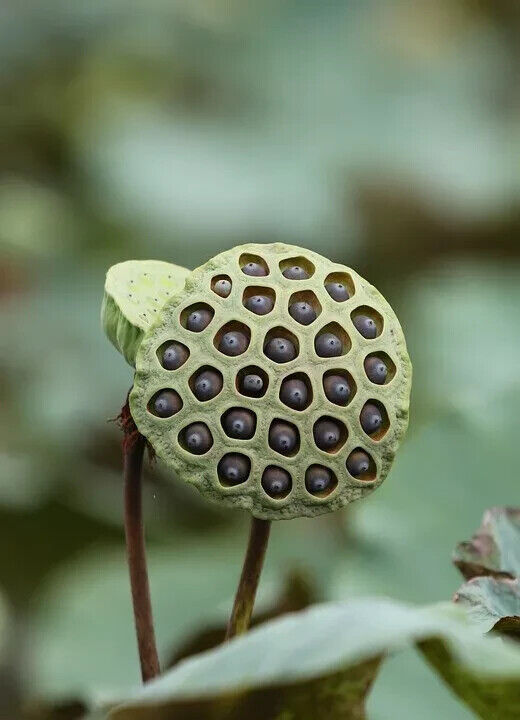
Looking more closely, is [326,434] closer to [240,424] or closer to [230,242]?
[240,424]

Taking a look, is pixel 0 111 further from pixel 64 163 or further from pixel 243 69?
pixel 243 69

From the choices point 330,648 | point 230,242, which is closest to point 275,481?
point 330,648

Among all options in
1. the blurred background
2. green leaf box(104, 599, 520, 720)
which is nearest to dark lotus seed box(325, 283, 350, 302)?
green leaf box(104, 599, 520, 720)

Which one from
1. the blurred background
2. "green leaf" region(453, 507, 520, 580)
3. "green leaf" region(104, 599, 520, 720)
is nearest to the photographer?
"green leaf" region(104, 599, 520, 720)

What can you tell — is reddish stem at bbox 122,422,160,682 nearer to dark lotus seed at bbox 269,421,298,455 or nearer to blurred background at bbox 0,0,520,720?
dark lotus seed at bbox 269,421,298,455

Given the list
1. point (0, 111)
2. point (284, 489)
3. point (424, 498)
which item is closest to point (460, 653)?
point (284, 489)

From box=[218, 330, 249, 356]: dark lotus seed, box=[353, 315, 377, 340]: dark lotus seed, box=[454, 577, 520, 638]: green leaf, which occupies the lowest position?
box=[454, 577, 520, 638]: green leaf
